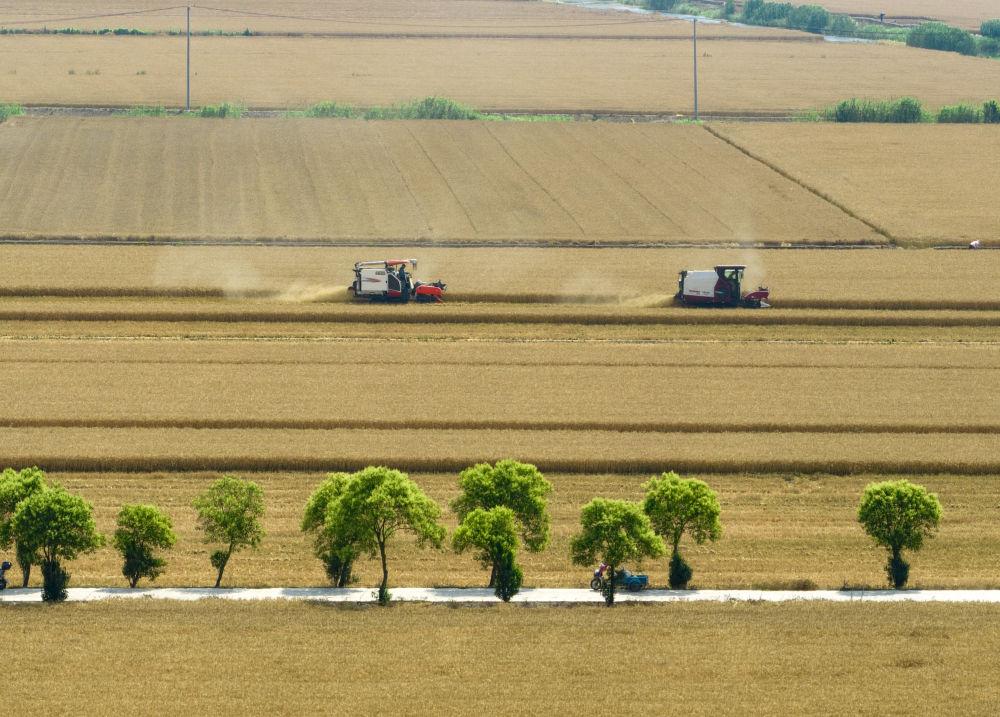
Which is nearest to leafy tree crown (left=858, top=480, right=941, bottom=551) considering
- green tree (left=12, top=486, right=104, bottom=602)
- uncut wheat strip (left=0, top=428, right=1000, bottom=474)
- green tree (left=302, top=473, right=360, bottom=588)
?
uncut wheat strip (left=0, top=428, right=1000, bottom=474)

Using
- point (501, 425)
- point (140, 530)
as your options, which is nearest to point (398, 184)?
point (501, 425)

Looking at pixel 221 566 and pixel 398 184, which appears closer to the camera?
pixel 221 566

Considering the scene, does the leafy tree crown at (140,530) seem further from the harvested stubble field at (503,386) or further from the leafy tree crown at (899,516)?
the leafy tree crown at (899,516)

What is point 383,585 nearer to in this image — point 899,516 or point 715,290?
point 899,516

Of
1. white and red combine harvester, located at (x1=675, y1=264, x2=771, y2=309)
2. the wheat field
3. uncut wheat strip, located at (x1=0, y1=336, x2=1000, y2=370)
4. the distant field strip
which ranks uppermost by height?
the wheat field

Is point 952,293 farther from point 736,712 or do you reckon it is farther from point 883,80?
point 883,80

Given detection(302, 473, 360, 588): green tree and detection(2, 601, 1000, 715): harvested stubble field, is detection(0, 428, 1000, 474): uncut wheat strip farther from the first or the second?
detection(2, 601, 1000, 715): harvested stubble field

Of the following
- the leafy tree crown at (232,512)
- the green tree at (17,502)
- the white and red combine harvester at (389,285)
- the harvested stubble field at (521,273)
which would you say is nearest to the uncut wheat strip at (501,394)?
the white and red combine harvester at (389,285)
